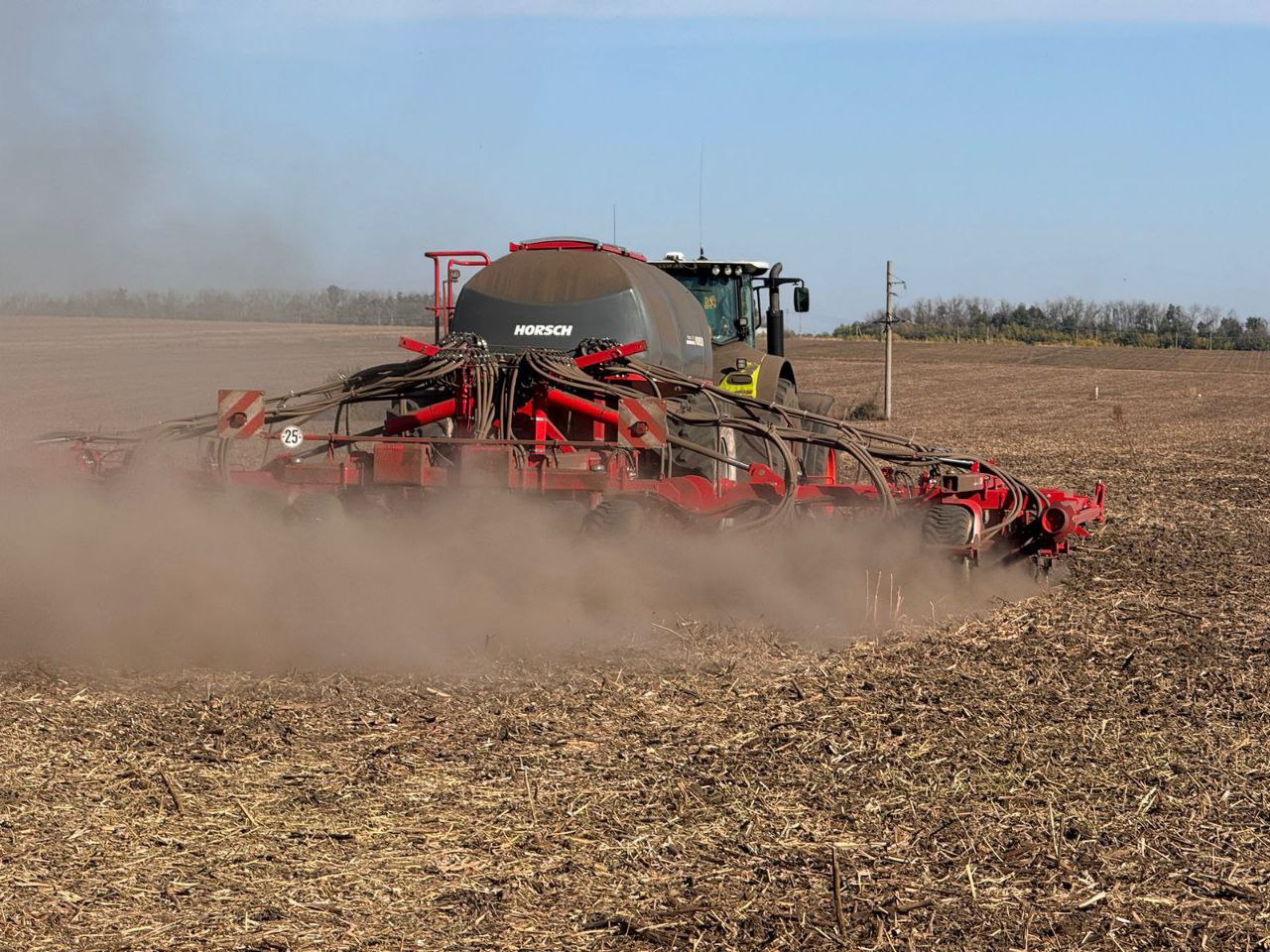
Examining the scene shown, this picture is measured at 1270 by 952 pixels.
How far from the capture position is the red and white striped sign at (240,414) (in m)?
9.28

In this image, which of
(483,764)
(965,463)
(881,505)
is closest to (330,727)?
(483,764)

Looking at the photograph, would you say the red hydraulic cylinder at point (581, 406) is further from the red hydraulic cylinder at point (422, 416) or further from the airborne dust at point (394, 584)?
the airborne dust at point (394, 584)

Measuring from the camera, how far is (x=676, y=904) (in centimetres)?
431

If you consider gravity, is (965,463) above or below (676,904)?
above

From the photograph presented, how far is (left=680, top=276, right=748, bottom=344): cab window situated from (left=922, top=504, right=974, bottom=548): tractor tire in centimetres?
467

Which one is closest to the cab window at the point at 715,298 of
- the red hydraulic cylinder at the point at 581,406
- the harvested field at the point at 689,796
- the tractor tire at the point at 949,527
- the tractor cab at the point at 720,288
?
the tractor cab at the point at 720,288

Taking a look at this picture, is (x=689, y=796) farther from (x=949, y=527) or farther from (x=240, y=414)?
(x=240, y=414)

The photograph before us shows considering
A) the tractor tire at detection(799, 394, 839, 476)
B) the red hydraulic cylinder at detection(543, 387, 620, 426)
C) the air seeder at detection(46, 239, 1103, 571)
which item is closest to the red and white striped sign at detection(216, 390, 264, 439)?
the air seeder at detection(46, 239, 1103, 571)

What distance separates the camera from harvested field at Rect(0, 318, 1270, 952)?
165 inches

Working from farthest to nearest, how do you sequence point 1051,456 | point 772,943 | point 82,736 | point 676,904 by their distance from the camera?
point 1051,456 < point 82,736 < point 676,904 < point 772,943

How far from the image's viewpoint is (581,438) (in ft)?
31.7

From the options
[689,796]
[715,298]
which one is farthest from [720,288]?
[689,796]

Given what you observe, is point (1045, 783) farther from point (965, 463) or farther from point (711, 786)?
point (965, 463)

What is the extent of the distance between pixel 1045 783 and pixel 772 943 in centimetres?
181
